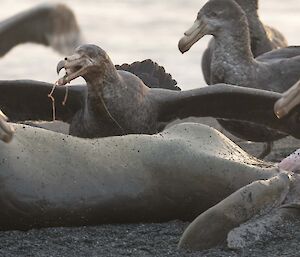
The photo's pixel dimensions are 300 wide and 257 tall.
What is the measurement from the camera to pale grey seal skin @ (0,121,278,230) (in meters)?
5.89

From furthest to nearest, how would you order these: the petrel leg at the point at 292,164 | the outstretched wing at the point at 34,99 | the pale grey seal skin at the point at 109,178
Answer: the outstretched wing at the point at 34,99
the petrel leg at the point at 292,164
the pale grey seal skin at the point at 109,178

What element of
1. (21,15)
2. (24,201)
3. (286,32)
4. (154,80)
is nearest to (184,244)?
(24,201)

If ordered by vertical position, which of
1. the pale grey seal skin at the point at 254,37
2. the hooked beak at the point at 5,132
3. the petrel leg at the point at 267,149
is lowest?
the petrel leg at the point at 267,149

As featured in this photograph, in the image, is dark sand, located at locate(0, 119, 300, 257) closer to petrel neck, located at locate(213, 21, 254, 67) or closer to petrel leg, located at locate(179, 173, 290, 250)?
petrel leg, located at locate(179, 173, 290, 250)

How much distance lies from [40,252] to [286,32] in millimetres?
10760

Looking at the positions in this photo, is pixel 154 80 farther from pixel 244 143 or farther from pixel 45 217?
pixel 45 217

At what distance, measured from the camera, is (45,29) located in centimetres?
740

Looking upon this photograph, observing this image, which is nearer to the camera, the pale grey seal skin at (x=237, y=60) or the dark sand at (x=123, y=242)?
the dark sand at (x=123, y=242)

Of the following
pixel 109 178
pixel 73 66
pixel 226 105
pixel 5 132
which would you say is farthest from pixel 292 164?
pixel 73 66

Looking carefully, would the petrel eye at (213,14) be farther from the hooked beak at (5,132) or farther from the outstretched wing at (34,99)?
the hooked beak at (5,132)

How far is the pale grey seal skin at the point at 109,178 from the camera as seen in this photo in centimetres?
589

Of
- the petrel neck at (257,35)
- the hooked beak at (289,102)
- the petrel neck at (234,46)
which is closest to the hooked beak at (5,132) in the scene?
the hooked beak at (289,102)

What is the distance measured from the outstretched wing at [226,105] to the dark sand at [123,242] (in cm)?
200

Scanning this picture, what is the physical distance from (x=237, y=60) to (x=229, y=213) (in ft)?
14.0
